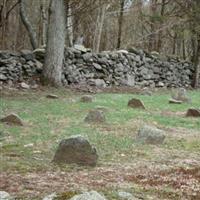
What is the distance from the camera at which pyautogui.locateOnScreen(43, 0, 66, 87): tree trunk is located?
1719 centimetres

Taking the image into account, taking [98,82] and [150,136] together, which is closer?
[150,136]

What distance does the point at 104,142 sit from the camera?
7.54m

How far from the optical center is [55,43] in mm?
17266

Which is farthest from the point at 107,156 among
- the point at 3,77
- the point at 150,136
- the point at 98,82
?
the point at 98,82

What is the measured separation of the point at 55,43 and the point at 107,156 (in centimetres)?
1107

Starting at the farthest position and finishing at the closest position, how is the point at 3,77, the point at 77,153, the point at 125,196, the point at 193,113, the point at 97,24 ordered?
the point at 97,24 → the point at 3,77 → the point at 193,113 → the point at 77,153 → the point at 125,196

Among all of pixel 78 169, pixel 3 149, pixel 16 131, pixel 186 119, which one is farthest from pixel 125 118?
pixel 78 169

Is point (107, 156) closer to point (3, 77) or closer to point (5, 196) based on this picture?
point (5, 196)

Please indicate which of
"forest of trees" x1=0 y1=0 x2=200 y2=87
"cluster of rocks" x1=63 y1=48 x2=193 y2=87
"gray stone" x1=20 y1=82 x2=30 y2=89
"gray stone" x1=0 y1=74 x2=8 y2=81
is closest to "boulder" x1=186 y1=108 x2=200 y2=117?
"gray stone" x1=20 y1=82 x2=30 y2=89

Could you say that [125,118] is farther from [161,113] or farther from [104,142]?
[104,142]

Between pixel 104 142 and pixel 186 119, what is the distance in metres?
3.54

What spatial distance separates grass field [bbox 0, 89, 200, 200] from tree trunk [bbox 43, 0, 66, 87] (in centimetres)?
548

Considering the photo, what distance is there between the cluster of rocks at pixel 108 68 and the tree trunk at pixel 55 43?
754 millimetres

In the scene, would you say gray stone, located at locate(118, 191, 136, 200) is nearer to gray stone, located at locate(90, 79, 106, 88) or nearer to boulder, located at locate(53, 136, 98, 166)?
boulder, located at locate(53, 136, 98, 166)
